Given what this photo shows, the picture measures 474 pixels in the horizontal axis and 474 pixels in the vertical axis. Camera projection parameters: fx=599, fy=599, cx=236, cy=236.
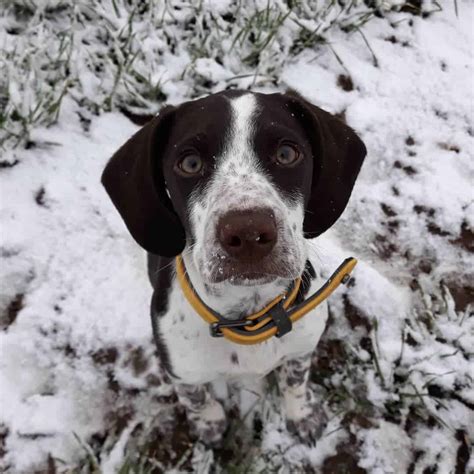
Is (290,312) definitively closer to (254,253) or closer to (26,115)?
(254,253)

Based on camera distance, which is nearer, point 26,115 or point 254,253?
point 254,253

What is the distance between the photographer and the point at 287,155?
5.96ft

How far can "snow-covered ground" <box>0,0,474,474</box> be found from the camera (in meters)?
2.62

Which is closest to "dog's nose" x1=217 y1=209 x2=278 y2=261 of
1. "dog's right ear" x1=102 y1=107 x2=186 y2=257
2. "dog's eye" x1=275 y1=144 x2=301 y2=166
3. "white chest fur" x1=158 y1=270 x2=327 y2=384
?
"dog's eye" x1=275 y1=144 x2=301 y2=166

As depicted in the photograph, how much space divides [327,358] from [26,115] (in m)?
2.08

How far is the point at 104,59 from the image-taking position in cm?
357

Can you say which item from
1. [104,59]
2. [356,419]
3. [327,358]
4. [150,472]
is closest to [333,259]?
[327,358]

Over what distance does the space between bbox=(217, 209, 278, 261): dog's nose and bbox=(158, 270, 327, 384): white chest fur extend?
596mm

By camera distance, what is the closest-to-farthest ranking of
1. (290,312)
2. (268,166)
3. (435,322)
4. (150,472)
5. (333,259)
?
(268,166) < (290,312) < (150,472) < (435,322) < (333,259)

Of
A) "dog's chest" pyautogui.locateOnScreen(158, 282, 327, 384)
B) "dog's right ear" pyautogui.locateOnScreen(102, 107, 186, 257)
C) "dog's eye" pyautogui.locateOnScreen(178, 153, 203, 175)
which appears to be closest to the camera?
"dog's eye" pyautogui.locateOnScreen(178, 153, 203, 175)

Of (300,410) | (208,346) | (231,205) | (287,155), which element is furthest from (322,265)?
(231,205)

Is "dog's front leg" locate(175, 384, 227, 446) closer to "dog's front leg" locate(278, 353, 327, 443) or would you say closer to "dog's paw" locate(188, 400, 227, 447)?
"dog's paw" locate(188, 400, 227, 447)

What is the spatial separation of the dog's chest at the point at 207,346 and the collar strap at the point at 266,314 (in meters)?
0.13

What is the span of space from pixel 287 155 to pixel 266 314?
53 cm
